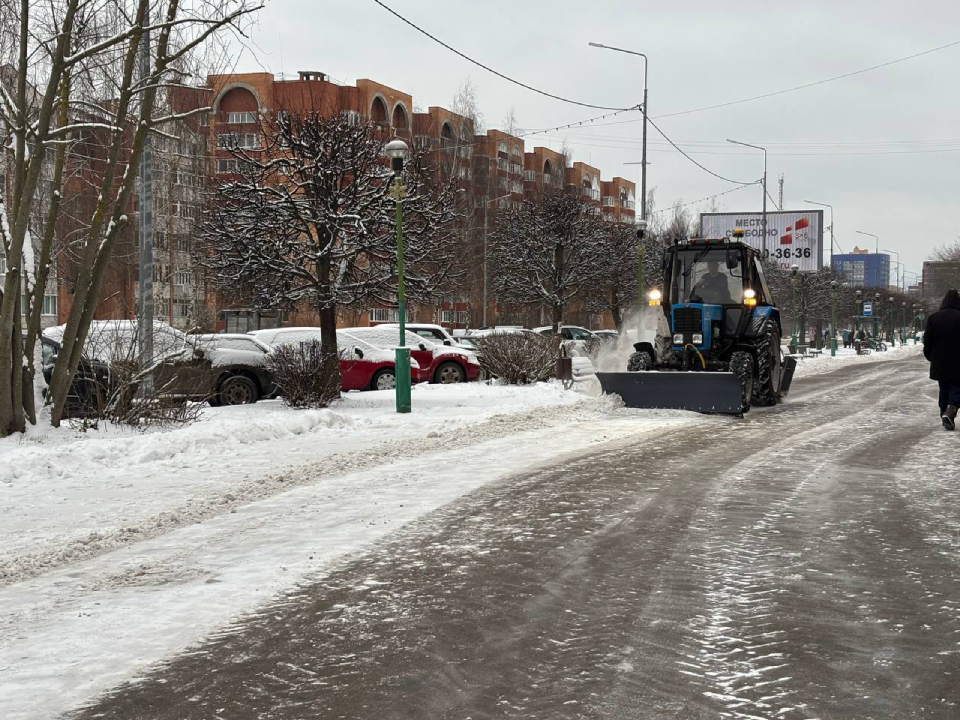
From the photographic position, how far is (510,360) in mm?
21266

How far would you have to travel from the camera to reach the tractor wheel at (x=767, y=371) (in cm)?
1658

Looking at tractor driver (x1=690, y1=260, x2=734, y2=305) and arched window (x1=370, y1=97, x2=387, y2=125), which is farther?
arched window (x1=370, y1=97, x2=387, y2=125)

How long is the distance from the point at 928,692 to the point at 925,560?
2.27 metres

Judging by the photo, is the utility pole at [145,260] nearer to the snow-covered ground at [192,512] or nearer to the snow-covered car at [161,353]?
the snow-covered car at [161,353]

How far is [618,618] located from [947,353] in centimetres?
989

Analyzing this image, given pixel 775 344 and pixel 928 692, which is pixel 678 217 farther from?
pixel 928 692

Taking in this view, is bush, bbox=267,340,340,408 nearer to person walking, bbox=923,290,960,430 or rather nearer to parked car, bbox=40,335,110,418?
parked car, bbox=40,335,110,418

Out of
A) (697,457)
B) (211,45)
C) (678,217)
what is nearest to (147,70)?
(211,45)

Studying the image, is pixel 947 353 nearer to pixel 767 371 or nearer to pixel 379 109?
pixel 767 371

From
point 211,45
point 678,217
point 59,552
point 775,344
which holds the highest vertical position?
point 678,217

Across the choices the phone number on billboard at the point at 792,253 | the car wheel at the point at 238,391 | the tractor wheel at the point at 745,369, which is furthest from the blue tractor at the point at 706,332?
the phone number on billboard at the point at 792,253

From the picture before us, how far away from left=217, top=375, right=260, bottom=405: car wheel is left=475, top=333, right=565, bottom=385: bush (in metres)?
5.87

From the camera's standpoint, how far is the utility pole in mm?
12508

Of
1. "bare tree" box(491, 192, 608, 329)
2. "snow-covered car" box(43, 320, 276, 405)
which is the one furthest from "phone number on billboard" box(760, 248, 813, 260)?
"snow-covered car" box(43, 320, 276, 405)
